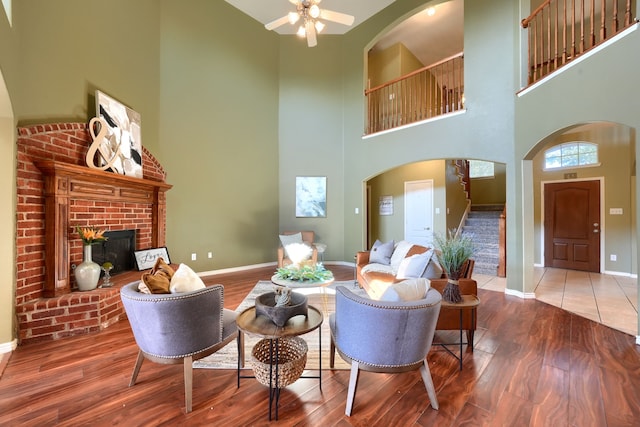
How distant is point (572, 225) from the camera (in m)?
6.06

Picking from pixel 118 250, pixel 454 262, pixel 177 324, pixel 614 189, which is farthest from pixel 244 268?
pixel 614 189

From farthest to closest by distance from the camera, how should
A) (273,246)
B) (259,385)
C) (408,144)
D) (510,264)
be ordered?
(273,246), (408,144), (510,264), (259,385)

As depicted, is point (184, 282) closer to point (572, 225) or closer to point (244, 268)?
point (244, 268)

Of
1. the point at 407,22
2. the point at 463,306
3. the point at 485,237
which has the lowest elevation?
the point at 463,306

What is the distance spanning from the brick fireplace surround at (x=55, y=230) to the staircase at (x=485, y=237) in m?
6.11

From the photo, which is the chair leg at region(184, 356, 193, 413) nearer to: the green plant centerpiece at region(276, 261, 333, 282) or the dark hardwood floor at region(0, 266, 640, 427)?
the dark hardwood floor at region(0, 266, 640, 427)

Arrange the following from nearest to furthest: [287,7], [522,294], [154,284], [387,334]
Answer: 1. [387,334]
2. [154,284]
3. [522,294]
4. [287,7]

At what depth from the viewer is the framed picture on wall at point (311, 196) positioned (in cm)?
654

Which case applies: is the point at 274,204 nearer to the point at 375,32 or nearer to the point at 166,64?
the point at 166,64

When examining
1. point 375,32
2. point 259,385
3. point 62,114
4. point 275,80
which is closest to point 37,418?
point 259,385

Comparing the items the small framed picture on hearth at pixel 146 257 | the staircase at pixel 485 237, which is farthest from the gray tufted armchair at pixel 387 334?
the staircase at pixel 485 237

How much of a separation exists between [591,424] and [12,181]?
187 inches

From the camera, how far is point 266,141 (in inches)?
248

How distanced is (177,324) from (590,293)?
5.73 m
